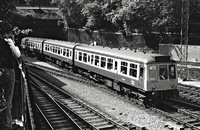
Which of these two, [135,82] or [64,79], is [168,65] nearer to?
[135,82]

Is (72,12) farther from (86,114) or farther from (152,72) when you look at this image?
(86,114)

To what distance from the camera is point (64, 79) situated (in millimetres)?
23469

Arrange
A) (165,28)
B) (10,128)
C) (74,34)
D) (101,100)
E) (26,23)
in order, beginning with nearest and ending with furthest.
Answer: (10,128)
(101,100)
(165,28)
(74,34)
(26,23)

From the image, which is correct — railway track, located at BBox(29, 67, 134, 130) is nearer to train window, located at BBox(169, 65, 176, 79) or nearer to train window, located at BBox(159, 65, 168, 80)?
train window, located at BBox(159, 65, 168, 80)

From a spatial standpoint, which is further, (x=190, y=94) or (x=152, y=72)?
(x=190, y=94)

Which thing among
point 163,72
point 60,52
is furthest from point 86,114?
point 60,52

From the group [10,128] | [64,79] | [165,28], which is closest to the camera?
[10,128]

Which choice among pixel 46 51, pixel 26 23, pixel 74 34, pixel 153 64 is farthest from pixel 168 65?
pixel 26 23

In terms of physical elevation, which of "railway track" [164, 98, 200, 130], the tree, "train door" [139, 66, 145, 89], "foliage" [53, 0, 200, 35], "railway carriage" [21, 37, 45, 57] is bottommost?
"railway track" [164, 98, 200, 130]

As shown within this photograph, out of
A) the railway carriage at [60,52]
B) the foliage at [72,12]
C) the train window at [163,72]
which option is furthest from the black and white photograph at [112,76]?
the foliage at [72,12]

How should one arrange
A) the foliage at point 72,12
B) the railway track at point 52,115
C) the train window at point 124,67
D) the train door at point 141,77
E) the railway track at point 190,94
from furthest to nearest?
the foliage at point 72,12, the railway track at point 190,94, the train window at point 124,67, the train door at point 141,77, the railway track at point 52,115

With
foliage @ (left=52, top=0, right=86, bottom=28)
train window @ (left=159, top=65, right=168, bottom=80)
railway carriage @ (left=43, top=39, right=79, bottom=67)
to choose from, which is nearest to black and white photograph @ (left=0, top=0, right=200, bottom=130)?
train window @ (left=159, top=65, right=168, bottom=80)

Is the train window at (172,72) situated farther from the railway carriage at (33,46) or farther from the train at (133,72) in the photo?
the railway carriage at (33,46)

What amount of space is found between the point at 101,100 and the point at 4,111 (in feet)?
36.6
